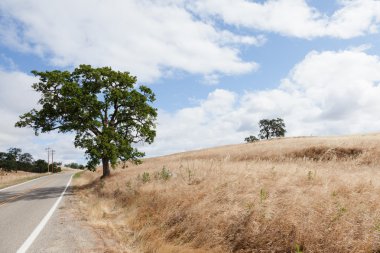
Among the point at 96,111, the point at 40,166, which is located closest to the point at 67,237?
the point at 96,111

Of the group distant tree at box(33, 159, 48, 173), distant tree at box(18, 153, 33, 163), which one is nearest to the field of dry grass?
distant tree at box(33, 159, 48, 173)

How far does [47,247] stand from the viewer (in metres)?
8.12

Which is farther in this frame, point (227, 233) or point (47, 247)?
point (47, 247)

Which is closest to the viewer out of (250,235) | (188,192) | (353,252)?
(353,252)

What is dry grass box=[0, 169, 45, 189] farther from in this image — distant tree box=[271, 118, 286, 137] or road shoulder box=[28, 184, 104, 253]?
distant tree box=[271, 118, 286, 137]

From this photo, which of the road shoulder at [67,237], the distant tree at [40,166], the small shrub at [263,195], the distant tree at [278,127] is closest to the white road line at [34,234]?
the road shoulder at [67,237]

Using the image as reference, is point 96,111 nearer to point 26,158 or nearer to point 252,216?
point 252,216

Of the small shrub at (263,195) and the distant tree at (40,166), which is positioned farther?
the distant tree at (40,166)

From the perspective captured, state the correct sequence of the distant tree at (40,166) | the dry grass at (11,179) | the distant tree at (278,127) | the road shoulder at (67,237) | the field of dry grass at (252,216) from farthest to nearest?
the distant tree at (40,166) → the distant tree at (278,127) → the dry grass at (11,179) → the road shoulder at (67,237) → the field of dry grass at (252,216)

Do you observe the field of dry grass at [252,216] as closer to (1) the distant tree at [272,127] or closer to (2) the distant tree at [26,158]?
(1) the distant tree at [272,127]

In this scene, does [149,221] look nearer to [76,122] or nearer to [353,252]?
[353,252]

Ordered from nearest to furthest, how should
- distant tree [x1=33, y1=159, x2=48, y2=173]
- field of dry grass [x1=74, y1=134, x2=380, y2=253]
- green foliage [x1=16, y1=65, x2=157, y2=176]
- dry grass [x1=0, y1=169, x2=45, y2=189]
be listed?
field of dry grass [x1=74, y1=134, x2=380, y2=253], green foliage [x1=16, y1=65, x2=157, y2=176], dry grass [x1=0, y1=169, x2=45, y2=189], distant tree [x1=33, y1=159, x2=48, y2=173]

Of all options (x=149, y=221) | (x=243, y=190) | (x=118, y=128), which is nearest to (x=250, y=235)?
(x=243, y=190)

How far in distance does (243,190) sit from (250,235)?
2.75 m
